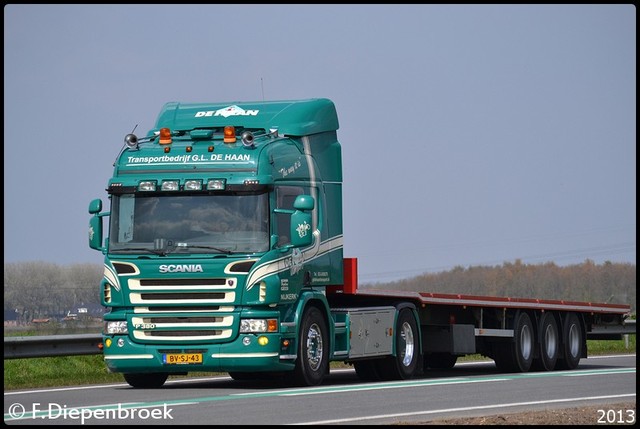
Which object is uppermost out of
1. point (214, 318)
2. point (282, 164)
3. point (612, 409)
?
point (282, 164)

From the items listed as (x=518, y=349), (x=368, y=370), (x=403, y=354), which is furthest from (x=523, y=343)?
(x=368, y=370)

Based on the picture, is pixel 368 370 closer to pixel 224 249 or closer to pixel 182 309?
pixel 182 309

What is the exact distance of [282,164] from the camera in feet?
65.7

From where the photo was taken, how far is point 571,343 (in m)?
28.0

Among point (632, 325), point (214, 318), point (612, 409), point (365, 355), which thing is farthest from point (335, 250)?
point (632, 325)

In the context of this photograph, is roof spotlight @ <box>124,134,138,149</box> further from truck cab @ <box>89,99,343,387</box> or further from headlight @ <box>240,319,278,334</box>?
headlight @ <box>240,319,278,334</box>

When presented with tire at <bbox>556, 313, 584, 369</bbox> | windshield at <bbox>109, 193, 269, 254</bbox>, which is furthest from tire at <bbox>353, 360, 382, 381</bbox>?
tire at <bbox>556, 313, 584, 369</bbox>

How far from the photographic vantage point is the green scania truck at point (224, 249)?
19.1 meters

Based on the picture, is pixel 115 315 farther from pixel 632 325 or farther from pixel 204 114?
pixel 632 325

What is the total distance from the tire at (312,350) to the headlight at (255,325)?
705 mm

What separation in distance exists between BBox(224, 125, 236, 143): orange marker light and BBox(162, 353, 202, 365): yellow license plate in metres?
3.03

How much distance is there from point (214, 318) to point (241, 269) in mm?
788

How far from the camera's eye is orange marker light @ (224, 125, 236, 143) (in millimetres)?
19922

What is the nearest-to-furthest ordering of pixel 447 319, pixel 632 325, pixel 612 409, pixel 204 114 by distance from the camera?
pixel 612 409 → pixel 204 114 → pixel 447 319 → pixel 632 325
